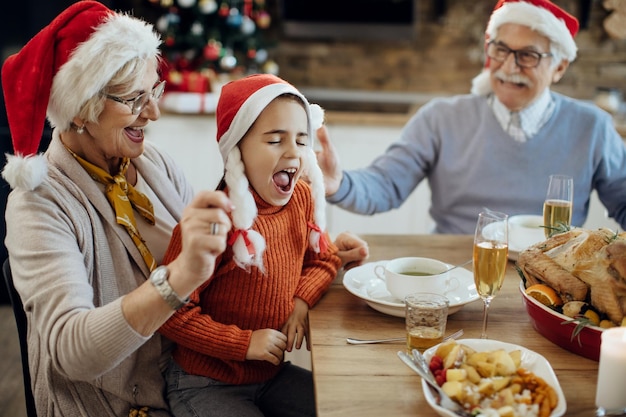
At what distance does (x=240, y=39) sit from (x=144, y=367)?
2.89 metres

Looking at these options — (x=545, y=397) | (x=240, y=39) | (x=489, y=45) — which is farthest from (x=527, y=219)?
(x=240, y=39)

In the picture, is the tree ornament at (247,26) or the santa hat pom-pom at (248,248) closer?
the santa hat pom-pom at (248,248)

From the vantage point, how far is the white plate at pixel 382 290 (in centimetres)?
135

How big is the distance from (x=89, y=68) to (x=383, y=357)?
0.84m

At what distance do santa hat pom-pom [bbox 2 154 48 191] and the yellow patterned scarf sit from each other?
0.43 ft

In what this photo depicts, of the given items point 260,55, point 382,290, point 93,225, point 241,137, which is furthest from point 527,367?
point 260,55

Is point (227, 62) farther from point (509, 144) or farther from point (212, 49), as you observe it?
point (509, 144)

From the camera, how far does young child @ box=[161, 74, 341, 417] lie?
134 centimetres

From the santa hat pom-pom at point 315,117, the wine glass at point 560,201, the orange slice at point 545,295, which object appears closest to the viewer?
the orange slice at point 545,295

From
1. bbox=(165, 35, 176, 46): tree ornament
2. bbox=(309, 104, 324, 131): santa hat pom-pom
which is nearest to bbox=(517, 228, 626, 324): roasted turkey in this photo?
bbox=(309, 104, 324, 131): santa hat pom-pom

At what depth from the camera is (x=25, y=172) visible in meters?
1.25

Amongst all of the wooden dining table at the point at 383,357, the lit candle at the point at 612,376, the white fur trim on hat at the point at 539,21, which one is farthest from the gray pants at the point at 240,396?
the white fur trim on hat at the point at 539,21

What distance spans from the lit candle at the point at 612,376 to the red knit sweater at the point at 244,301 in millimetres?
627

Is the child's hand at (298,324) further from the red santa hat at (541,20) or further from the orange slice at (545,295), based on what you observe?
the red santa hat at (541,20)
